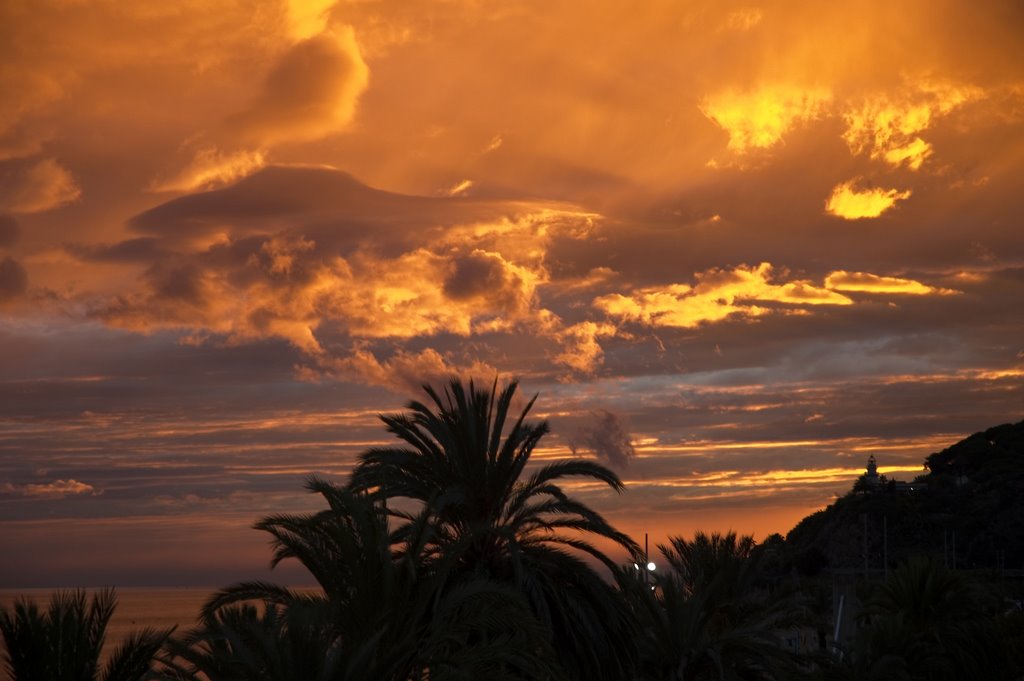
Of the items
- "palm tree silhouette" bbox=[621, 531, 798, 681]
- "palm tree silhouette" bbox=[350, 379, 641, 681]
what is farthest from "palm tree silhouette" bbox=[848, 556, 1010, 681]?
"palm tree silhouette" bbox=[350, 379, 641, 681]

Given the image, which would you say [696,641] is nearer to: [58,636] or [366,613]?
[366,613]

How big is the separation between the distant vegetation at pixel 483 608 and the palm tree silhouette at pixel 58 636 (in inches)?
0.9

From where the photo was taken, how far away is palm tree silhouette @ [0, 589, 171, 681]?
1384 cm

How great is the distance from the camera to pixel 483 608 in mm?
19812

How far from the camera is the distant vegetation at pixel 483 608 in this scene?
639 inches

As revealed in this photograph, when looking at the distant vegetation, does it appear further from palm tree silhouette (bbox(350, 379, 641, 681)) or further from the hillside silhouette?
the hillside silhouette

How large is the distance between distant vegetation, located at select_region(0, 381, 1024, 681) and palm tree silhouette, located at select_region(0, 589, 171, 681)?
0.07ft

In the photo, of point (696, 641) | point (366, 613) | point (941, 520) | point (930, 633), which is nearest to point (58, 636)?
point (366, 613)

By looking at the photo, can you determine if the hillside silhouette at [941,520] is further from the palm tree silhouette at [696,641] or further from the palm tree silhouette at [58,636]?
the palm tree silhouette at [58,636]

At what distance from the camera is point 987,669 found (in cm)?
4059

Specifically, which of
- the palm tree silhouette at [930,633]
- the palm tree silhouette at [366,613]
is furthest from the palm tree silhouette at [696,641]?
the palm tree silhouette at [366,613]

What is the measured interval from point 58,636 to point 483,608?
7.47 m

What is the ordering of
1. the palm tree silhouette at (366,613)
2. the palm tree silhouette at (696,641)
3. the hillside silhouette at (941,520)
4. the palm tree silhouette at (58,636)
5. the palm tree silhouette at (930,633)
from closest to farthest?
the palm tree silhouette at (58,636) < the palm tree silhouette at (366,613) < the palm tree silhouette at (696,641) < the palm tree silhouette at (930,633) < the hillside silhouette at (941,520)

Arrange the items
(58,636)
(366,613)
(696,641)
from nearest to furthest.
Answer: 1. (58,636)
2. (366,613)
3. (696,641)
